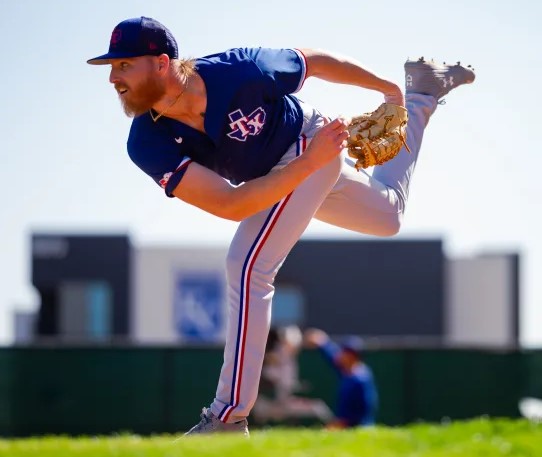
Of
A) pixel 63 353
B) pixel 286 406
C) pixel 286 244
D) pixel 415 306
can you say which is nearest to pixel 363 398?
pixel 286 406

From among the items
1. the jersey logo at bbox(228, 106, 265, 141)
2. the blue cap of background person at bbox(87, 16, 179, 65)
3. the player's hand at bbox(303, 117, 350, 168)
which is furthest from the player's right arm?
the blue cap of background person at bbox(87, 16, 179, 65)

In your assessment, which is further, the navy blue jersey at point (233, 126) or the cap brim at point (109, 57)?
the navy blue jersey at point (233, 126)

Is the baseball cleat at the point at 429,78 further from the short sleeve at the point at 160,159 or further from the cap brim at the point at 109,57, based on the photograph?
the cap brim at the point at 109,57

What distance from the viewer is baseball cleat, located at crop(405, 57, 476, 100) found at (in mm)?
7688

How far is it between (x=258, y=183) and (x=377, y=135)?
3.22 ft

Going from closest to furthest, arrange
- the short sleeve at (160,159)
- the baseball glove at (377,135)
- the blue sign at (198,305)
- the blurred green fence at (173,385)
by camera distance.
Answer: the short sleeve at (160,159) < the baseball glove at (377,135) < the blurred green fence at (173,385) < the blue sign at (198,305)

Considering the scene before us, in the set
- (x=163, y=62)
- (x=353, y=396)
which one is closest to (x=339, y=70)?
(x=163, y=62)

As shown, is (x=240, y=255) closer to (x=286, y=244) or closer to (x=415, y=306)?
(x=286, y=244)

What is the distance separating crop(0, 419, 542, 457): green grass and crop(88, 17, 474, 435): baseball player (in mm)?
446

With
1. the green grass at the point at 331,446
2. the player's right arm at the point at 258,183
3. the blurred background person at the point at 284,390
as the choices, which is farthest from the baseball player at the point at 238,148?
the blurred background person at the point at 284,390

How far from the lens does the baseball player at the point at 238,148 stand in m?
6.20

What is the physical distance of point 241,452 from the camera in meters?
5.61

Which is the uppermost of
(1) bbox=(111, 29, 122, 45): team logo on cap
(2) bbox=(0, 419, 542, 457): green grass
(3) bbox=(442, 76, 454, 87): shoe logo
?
(1) bbox=(111, 29, 122, 45): team logo on cap

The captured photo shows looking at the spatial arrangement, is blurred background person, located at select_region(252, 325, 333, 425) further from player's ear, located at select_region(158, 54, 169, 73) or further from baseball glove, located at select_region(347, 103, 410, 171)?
player's ear, located at select_region(158, 54, 169, 73)
